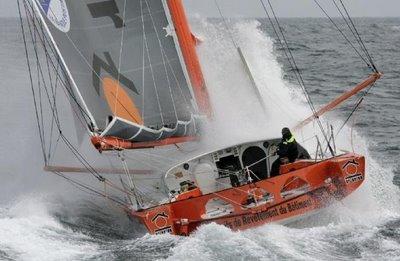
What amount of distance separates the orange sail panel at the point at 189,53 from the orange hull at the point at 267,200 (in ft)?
8.93

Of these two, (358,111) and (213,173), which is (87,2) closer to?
(213,173)

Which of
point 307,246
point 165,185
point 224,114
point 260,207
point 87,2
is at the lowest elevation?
point 307,246

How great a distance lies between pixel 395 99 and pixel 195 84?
11597mm

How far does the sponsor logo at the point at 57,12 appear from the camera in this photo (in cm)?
1271

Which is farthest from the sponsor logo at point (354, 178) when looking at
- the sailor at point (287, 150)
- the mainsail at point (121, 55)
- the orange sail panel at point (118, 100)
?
the orange sail panel at point (118, 100)

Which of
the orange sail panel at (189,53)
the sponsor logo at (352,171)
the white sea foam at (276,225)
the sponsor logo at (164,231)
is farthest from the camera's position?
the orange sail panel at (189,53)

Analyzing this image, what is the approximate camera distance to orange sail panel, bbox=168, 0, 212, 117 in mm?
13398

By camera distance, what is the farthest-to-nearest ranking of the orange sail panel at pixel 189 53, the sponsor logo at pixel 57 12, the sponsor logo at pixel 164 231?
1. the orange sail panel at pixel 189 53
2. the sponsor logo at pixel 57 12
3. the sponsor logo at pixel 164 231

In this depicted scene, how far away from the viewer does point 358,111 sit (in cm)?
2141

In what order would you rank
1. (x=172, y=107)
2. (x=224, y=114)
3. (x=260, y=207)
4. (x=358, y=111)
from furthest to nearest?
(x=358, y=111) → (x=224, y=114) → (x=172, y=107) → (x=260, y=207)

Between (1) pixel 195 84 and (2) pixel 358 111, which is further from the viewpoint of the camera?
(2) pixel 358 111

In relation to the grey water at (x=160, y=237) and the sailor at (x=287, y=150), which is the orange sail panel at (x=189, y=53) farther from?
the grey water at (x=160, y=237)

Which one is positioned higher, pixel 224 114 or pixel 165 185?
pixel 224 114

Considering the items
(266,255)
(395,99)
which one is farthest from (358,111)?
(266,255)
